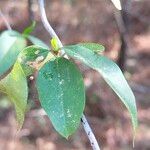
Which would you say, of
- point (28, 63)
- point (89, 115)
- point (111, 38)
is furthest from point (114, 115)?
point (28, 63)

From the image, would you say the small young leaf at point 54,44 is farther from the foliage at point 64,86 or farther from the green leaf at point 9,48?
the green leaf at point 9,48

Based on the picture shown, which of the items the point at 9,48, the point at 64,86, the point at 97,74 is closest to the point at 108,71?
the point at 64,86

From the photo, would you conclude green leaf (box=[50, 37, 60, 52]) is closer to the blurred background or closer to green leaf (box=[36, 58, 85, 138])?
green leaf (box=[36, 58, 85, 138])

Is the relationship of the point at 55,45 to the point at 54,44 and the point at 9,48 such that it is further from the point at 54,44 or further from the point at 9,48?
the point at 9,48

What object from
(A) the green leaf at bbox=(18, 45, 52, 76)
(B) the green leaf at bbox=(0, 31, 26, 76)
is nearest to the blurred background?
(B) the green leaf at bbox=(0, 31, 26, 76)

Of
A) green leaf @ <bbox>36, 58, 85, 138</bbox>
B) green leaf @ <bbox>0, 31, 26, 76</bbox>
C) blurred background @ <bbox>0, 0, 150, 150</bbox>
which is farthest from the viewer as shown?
blurred background @ <bbox>0, 0, 150, 150</bbox>
